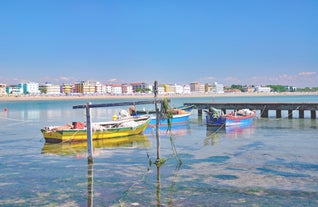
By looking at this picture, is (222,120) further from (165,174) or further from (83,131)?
(165,174)

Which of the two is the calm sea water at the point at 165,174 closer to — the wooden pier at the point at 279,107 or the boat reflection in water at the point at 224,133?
the boat reflection in water at the point at 224,133

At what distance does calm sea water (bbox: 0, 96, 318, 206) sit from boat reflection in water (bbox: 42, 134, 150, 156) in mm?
59

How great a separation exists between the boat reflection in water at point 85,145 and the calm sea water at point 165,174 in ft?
0.19

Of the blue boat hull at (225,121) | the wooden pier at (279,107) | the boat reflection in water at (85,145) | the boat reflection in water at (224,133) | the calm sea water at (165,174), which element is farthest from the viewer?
the wooden pier at (279,107)

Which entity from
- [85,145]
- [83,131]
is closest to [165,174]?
[85,145]

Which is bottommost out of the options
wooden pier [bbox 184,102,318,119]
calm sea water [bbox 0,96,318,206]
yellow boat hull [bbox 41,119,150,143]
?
calm sea water [bbox 0,96,318,206]

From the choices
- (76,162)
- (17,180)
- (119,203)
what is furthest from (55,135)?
(119,203)

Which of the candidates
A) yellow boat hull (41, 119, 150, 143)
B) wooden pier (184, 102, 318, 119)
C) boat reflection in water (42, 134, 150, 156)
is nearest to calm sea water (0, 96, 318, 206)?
boat reflection in water (42, 134, 150, 156)

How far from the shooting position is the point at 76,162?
55.1 ft

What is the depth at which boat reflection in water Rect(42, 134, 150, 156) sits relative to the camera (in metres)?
19.9

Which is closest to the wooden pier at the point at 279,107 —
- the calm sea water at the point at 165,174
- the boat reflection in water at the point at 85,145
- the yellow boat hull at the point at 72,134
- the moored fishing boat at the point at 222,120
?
the moored fishing boat at the point at 222,120

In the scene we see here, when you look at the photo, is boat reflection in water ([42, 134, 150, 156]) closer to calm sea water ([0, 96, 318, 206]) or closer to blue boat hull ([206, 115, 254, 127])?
calm sea water ([0, 96, 318, 206])

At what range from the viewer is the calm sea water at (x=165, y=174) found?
10.8 m

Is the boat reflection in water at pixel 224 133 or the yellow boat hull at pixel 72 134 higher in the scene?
the yellow boat hull at pixel 72 134
